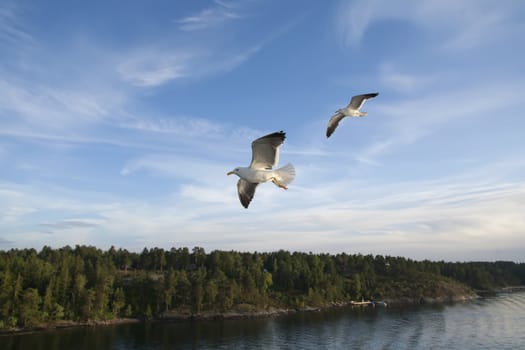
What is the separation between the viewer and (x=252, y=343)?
55062 mm

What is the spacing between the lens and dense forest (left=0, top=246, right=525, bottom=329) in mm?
71812

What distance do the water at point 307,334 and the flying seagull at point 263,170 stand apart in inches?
1793

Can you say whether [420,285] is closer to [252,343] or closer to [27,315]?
[252,343]

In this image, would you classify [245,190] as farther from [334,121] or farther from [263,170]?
[334,121]

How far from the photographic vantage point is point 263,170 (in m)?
11.1

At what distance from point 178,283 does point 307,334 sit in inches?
1328

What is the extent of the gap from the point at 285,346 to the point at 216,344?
8.89 metres

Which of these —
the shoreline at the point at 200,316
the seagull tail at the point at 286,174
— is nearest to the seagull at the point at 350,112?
the seagull tail at the point at 286,174

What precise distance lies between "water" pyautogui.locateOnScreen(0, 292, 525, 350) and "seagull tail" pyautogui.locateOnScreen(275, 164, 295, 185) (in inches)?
1820

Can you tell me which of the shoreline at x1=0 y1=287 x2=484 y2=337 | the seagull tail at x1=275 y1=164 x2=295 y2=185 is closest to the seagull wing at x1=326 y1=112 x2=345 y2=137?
the seagull tail at x1=275 y1=164 x2=295 y2=185

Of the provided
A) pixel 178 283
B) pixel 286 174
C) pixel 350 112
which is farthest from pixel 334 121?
pixel 178 283

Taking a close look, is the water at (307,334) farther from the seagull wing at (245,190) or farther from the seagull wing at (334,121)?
the seagull wing at (245,190)

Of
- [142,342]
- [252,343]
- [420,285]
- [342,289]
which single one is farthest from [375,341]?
[420,285]

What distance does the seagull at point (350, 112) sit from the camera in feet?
48.5
